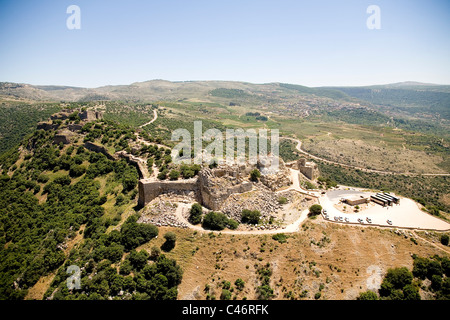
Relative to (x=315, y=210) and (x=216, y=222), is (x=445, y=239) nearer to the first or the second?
(x=315, y=210)

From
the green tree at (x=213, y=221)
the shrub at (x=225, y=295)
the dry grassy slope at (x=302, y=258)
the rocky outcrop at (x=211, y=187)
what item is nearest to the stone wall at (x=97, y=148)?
the rocky outcrop at (x=211, y=187)

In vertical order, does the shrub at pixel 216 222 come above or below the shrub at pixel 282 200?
below

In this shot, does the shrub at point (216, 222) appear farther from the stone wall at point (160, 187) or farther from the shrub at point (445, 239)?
the shrub at point (445, 239)

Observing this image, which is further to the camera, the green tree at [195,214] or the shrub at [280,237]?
the green tree at [195,214]

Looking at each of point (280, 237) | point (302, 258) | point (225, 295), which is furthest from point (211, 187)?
point (302, 258)

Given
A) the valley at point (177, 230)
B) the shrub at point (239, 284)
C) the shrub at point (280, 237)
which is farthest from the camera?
the shrub at point (280, 237)
